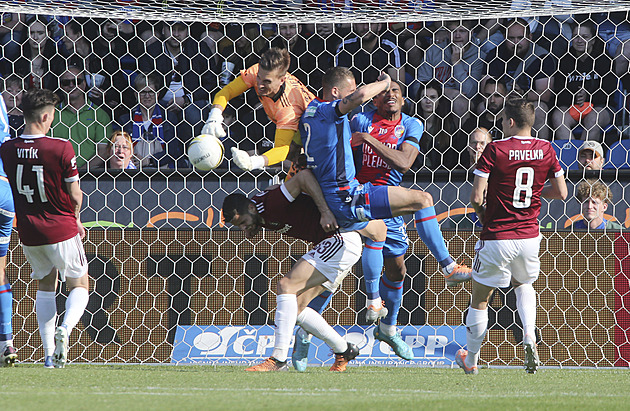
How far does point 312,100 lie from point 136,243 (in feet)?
6.12

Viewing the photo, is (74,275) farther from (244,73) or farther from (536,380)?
(536,380)

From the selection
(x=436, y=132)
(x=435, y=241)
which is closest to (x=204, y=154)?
(x=435, y=241)

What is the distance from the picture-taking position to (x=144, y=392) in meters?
3.37

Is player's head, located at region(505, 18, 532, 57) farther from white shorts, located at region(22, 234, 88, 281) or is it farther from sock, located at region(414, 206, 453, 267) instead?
white shorts, located at region(22, 234, 88, 281)

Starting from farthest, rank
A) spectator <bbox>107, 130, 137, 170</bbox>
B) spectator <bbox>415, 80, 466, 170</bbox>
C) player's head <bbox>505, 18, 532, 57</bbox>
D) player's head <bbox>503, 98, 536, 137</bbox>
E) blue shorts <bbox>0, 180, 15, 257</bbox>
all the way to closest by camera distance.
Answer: player's head <bbox>505, 18, 532, 57</bbox> → spectator <bbox>415, 80, 466, 170</bbox> → spectator <bbox>107, 130, 137, 170</bbox> → blue shorts <bbox>0, 180, 15, 257</bbox> → player's head <bbox>503, 98, 536, 137</bbox>

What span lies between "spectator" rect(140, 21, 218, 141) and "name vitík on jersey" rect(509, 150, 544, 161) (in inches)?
140

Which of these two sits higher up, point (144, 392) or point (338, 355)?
point (144, 392)

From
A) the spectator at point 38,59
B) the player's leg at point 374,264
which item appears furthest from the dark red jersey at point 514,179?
the spectator at point 38,59

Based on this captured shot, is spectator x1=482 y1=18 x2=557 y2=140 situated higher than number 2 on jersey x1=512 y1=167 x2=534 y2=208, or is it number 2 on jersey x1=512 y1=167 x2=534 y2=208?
spectator x1=482 y1=18 x2=557 y2=140

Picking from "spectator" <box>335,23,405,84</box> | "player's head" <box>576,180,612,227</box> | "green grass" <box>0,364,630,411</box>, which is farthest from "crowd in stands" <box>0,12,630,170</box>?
"green grass" <box>0,364,630,411</box>

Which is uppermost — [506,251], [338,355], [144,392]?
[506,251]

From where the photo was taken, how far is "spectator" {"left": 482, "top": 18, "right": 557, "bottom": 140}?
7.77 meters

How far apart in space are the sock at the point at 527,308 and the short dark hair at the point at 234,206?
172 centimetres

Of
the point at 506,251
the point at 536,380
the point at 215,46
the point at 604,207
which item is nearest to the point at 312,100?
the point at 506,251
